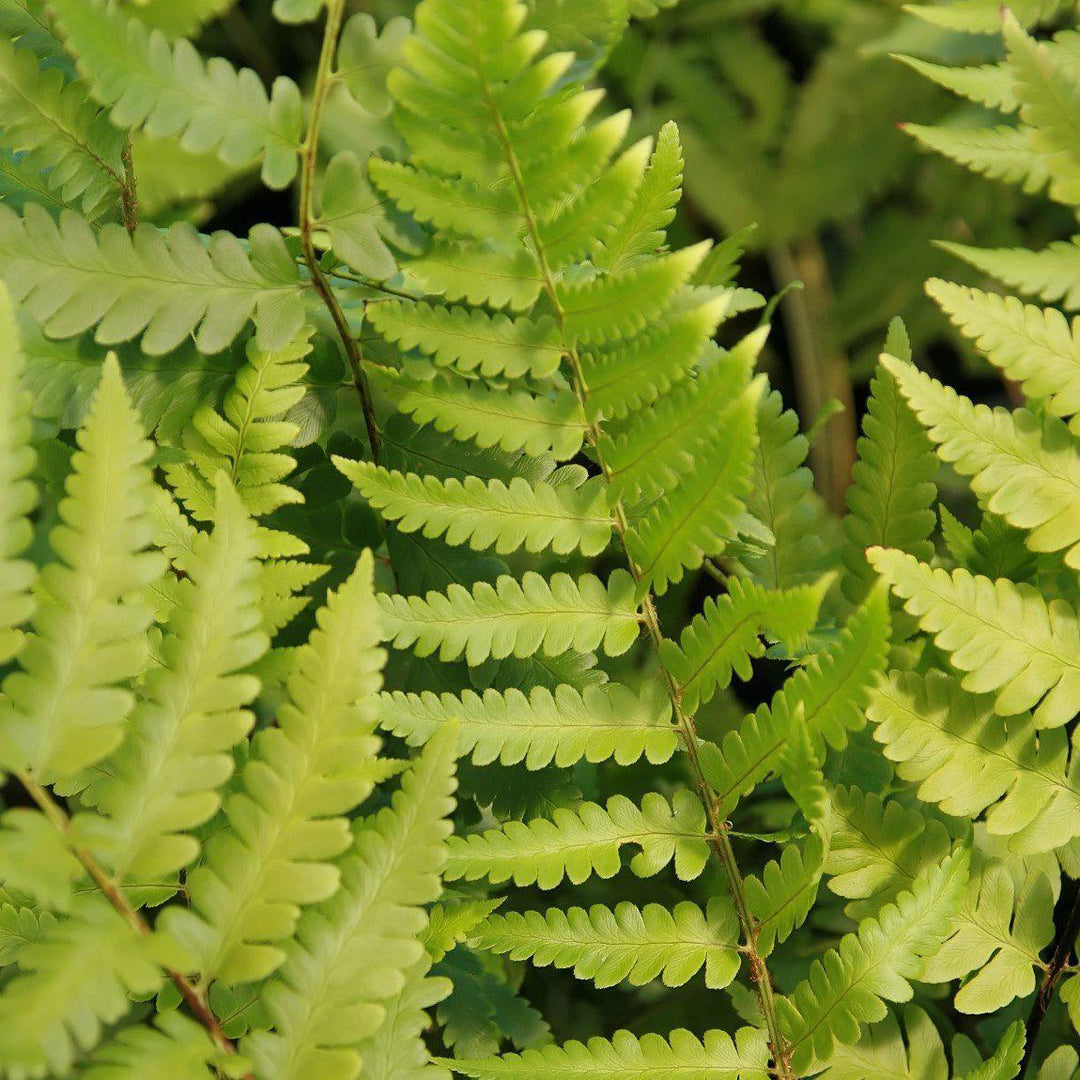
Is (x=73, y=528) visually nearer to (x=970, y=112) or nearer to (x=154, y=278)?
(x=154, y=278)

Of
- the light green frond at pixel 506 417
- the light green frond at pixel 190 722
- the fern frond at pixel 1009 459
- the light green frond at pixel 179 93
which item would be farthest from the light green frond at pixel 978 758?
the light green frond at pixel 179 93

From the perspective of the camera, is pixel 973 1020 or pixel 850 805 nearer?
pixel 850 805

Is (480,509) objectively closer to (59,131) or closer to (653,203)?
(653,203)

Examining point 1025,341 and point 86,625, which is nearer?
point 86,625

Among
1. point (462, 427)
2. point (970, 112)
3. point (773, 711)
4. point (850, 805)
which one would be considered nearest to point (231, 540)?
point (462, 427)

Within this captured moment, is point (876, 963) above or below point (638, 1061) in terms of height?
above

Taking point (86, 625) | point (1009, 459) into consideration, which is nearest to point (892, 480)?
point (1009, 459)
